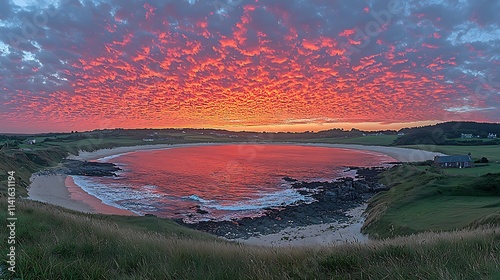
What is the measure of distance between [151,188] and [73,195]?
1131 cm

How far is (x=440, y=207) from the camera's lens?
24266 mm

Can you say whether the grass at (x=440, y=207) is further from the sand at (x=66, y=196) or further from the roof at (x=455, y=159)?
the roof at (x=455, y=159)

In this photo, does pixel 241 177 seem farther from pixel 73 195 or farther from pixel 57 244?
pixel 57 244

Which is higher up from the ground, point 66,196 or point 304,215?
point 66,196

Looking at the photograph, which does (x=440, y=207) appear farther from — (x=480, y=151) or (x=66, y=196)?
(x=480, y=151)

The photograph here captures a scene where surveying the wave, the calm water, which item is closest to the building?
the calm water

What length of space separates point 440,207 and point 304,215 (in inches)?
533

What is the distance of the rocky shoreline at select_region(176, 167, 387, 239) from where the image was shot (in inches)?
1116

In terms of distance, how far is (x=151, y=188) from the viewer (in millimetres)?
48688

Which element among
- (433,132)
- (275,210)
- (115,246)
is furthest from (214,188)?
(433,132)

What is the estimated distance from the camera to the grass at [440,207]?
63.5 ft

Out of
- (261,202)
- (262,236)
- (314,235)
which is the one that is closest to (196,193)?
(261,202)

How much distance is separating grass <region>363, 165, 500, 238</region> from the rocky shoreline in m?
6.73

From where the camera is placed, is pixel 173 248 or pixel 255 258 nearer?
pixel 255 258
